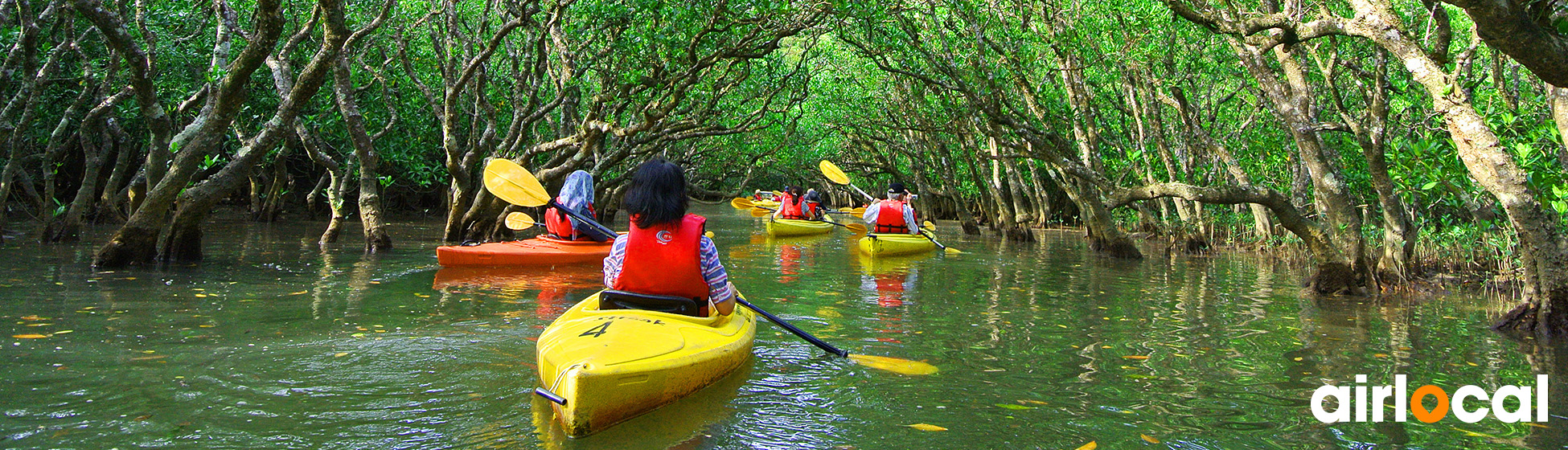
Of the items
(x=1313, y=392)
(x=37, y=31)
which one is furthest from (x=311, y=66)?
(x=1313, y=392)

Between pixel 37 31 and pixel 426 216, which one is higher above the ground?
pixel 37 31

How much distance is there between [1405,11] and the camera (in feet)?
34.9

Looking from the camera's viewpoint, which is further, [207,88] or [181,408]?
[207,88]

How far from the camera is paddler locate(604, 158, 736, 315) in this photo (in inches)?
168

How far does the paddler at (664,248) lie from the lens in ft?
14.0

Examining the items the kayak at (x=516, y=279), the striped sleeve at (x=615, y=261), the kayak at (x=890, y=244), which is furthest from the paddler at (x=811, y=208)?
the striped sleeve at (x=615, y=261)

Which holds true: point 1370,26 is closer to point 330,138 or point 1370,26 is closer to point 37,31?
point 37,31

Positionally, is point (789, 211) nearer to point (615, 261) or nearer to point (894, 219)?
point (894, 219)

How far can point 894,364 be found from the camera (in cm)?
511

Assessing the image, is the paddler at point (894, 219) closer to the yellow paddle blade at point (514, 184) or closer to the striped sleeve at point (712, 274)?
the yellow paddle blade at point (514, 184)

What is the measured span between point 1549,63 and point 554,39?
439 inches

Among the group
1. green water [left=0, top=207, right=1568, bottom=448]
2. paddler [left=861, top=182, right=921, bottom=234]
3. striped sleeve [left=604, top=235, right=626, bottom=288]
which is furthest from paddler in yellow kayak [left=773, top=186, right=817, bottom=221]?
striped sleeve [left=604, top=235, right=626, bottom=288]

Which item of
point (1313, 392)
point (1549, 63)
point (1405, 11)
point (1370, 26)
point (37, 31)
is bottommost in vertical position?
point (1313, 392)

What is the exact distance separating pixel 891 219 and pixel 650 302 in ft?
32.8
